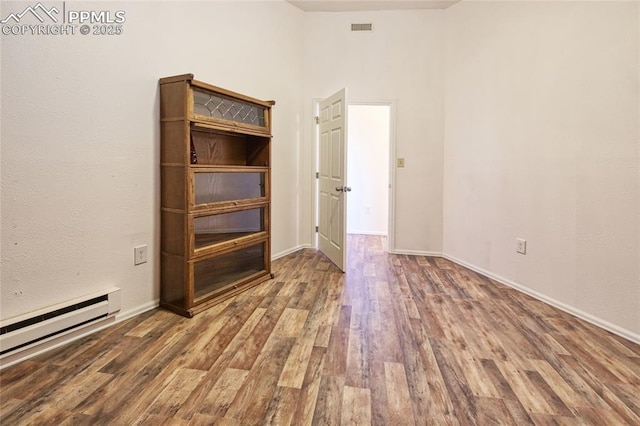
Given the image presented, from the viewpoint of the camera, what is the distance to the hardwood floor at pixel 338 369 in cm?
156

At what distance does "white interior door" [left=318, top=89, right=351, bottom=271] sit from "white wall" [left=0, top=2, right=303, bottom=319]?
134 centimetres

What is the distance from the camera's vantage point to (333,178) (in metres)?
4.09

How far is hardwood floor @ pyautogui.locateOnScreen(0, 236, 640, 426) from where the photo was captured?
5.11ft

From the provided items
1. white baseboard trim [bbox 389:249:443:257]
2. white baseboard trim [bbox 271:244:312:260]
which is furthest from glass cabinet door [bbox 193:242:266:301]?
white baseboard trim [bbox 389:249:443:257]

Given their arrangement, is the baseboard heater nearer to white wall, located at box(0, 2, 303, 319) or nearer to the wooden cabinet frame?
white wall, located at box(0, 2, 303, 319)

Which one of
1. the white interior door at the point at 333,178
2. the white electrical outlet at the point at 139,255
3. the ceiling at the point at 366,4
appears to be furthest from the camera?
the ceiling at the point at 366,4

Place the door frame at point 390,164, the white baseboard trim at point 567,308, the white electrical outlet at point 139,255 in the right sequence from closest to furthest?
the white baseboard trim at point 567,308 → the white electrical outlet at point 139,255 → the door frame at point 390,164

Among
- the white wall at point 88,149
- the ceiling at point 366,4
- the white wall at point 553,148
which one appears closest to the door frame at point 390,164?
the white wall at point 553,148

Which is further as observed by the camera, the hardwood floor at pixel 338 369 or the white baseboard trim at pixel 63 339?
the white baseboard trim at pixel 63 339

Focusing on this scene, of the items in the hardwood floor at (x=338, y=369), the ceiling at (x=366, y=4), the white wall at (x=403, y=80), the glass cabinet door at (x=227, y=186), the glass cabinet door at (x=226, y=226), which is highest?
the ceiling at (x=366, y=4)

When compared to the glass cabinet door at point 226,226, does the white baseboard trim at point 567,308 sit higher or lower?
lower

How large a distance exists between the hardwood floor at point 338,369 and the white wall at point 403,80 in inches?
71.0

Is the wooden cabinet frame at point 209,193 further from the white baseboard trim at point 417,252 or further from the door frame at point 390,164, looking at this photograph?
the white baseboard trim at point 417,252

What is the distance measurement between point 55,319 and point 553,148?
3635mm
